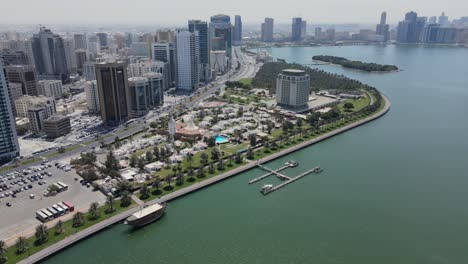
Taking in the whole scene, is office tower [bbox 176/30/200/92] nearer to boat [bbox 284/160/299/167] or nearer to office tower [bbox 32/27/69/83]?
office tower [bbox 32/27/69/83]

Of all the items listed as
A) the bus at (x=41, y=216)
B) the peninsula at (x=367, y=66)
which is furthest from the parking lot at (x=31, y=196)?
the peninsula at (x=367, y=66)

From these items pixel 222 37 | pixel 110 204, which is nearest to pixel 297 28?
pixel 222 37

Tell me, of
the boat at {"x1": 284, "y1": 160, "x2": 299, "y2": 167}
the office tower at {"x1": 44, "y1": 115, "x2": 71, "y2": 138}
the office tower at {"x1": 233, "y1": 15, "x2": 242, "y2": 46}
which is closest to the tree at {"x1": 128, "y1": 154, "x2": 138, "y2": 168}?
the office tower at {"x1": 44, "y1": 115, "x2": 71, "y2": 138}

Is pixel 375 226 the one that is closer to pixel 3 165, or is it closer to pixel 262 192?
pixel 262 192

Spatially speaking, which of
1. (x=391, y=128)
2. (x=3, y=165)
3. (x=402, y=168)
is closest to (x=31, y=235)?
(x=3, y=165)

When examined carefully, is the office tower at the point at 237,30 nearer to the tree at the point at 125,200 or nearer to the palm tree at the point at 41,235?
the tree at the point at 125,200
